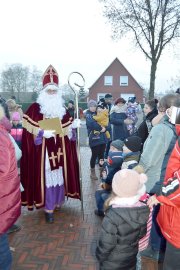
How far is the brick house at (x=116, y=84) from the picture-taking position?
40.2m

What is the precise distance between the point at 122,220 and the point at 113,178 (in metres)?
0.35

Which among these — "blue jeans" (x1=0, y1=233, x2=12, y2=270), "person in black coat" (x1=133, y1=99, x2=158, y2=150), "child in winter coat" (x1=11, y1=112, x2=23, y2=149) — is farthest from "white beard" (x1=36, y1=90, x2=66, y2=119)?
"blue jeans" (x1=0, y1=233, x2=12, y2=270)

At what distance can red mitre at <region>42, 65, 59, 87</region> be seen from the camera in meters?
4.64

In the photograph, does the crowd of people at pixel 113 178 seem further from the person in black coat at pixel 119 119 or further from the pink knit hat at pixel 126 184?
the person in black coat at pixel 119 119

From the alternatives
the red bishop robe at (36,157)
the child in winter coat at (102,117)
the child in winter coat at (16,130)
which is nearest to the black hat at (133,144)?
the red bishop robe at (36,157)

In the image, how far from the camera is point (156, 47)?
62.9ft

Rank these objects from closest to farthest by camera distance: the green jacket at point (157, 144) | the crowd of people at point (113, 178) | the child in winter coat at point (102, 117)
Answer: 1. the crowd of people at point (113, 178)
2. the green jacket at point (157, 144)
3. the child in winter coat at point (102, 117)

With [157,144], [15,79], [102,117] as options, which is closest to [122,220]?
[157,144]

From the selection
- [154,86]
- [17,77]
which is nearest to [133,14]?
[154,86]

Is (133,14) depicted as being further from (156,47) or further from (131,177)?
(131,177)

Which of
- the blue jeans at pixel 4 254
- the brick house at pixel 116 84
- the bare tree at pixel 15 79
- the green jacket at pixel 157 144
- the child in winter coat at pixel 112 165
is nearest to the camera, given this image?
the blue jeans at pixel 4 254

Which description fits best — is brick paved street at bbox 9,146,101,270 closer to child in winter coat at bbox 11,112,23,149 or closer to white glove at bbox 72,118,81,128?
white glove at bbox 72,118,81,128

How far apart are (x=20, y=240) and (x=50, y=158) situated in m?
1.27

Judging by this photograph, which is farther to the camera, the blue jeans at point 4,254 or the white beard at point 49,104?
the white beard at point 49,104
